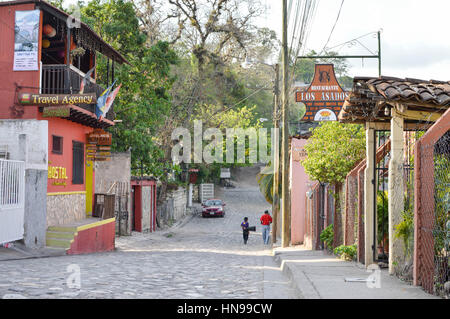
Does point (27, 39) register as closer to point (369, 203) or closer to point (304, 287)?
point (369, 203)

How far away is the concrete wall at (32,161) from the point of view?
47.7 ft

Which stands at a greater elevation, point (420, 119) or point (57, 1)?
point (57, 1)

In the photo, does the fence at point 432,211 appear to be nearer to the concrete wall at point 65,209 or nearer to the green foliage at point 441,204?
the green foliage at point 441,204

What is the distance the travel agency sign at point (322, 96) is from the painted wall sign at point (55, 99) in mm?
8396

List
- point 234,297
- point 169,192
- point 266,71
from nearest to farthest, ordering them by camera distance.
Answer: point 234,297
point 169,192
point 266,71

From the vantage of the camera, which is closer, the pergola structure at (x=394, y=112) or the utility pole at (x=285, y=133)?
the pergola structure at (x=394, y=112)

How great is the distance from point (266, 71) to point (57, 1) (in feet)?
102

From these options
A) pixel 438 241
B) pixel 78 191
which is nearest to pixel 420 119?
pixel 438 241

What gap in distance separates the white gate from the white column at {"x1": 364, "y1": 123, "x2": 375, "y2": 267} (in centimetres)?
860

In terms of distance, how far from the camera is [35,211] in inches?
583

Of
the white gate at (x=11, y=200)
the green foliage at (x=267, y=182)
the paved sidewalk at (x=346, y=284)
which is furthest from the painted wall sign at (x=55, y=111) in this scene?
the green foliage at (x=267, y=182)

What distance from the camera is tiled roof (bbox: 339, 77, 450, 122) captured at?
888 centimetres

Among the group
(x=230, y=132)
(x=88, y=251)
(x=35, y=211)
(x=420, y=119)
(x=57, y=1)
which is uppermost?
(x=57, y=1)

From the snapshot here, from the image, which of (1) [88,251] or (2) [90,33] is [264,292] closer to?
(1) [88,251]
